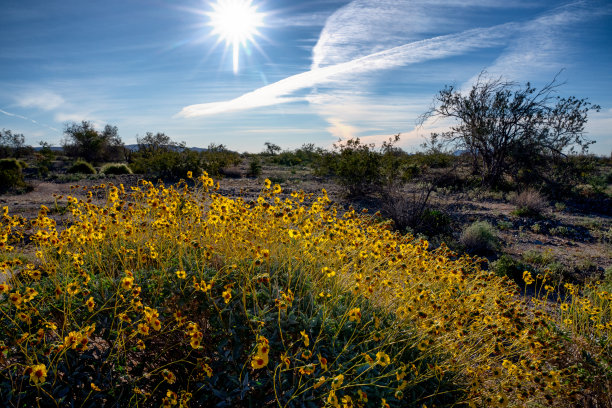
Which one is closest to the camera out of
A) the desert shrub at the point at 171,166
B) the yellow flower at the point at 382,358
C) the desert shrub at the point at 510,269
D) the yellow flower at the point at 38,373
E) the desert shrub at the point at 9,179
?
the yellow flower at the point at 38,373

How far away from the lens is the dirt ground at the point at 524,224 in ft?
21.0

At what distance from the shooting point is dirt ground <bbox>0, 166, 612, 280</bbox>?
252 inches

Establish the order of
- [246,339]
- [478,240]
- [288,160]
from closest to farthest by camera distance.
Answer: [246,339] < [478,240] < [288,160]

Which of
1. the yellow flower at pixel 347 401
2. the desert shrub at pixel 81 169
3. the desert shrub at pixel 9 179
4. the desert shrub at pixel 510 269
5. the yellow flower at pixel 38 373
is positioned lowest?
the desert shrub at pixel 510 269

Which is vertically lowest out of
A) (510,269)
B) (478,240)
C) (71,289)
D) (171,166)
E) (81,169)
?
(510,269)

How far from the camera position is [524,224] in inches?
343

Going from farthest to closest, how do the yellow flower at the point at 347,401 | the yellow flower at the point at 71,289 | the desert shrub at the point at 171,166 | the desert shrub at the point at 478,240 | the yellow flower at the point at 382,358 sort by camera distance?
1. the desert shrub at the point at 171,166
2. the desert shrub at the point at 478,240
3. the yellow flower at the point at 71,289
4. the yellow flower at the point at 382,358
5. the yellow flower at the point at 347,401

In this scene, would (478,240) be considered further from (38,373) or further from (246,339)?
(38,373)

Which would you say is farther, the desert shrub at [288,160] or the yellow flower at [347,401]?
the desert shrub at [288,160]

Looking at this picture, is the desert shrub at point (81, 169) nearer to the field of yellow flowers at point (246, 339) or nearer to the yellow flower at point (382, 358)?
the field of yellow flowers at point (246, 339)

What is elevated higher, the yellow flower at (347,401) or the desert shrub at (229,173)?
the desert shrub at (229,173)

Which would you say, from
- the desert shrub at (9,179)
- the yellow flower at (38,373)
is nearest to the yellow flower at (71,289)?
the yellow flower at (38,373)

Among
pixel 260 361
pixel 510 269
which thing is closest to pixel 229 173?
pixel 510 269

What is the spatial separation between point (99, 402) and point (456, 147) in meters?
16.2
